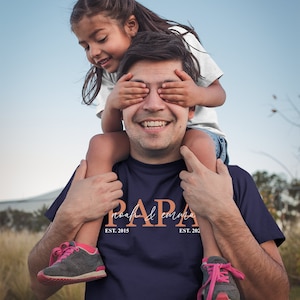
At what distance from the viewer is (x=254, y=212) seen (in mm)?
2617

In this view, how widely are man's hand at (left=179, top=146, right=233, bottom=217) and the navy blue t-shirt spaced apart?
11 centimetres

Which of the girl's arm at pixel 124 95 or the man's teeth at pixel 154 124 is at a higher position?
the girl's arm at pixel 124 95

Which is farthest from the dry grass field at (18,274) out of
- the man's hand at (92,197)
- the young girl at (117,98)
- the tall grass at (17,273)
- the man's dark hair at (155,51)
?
the man's dark hair at (155,51)

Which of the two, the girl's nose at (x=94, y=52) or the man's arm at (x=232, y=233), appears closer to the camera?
the man's arm at (x=232, y=233)

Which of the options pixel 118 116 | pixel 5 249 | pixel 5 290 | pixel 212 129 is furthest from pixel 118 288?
pixel 5 249

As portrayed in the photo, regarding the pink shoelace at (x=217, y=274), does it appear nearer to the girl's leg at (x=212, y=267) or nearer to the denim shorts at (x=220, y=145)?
the girl's leg at (x=212, y=267)

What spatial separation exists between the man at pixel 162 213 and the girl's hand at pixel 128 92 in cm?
3

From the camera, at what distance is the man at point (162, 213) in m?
2.52

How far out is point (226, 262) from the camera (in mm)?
2502

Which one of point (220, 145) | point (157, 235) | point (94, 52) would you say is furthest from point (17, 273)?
point (157, 235)

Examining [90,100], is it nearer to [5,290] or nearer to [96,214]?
[96,214]

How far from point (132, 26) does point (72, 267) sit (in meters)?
1.54

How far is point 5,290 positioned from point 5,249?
3.13 feet

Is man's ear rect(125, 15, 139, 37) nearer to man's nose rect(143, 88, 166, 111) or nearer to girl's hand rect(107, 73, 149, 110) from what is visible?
girl's hand rect(107, 73, 149, 110)
